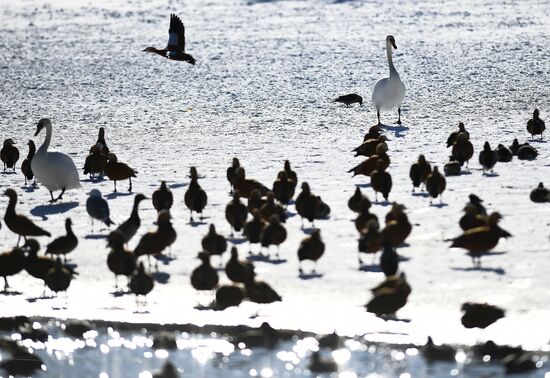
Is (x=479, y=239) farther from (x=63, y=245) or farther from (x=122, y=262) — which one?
(x=63, y=245)

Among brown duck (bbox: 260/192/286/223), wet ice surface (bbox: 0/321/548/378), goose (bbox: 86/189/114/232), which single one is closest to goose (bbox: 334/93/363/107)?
brown duck (bbox: 260/192/286/223)

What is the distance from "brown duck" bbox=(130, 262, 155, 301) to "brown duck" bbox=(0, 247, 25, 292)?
3.99 ft

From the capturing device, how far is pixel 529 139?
19.7 metres

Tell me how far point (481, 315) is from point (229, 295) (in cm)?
208

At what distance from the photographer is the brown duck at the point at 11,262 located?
456 inches

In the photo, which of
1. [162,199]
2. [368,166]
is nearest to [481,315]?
[162,199]

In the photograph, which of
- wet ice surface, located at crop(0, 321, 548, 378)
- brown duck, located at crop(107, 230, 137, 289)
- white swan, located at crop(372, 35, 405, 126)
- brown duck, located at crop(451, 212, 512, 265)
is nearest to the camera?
wet ice surface, located at crop(0, 321, 548, 378)

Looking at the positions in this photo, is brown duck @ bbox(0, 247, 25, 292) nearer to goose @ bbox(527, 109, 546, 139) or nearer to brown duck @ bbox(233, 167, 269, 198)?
brown duck @ bbox(233, 167, 269, 198)

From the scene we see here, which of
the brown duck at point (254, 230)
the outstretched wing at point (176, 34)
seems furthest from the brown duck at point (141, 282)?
the outstretched wing at point (176, 34)

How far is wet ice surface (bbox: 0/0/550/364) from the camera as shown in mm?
11094

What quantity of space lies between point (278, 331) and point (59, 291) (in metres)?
2.31

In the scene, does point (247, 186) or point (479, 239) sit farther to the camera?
point (247, 186)

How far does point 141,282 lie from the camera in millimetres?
10984

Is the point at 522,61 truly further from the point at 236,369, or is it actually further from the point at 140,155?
the point at 236,369
